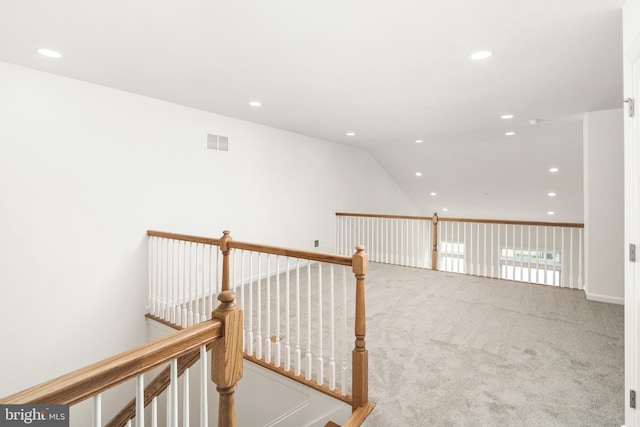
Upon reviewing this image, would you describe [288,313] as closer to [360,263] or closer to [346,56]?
[360,263]

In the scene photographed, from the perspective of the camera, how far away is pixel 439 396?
7.23 feet

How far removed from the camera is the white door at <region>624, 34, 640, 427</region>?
160cm

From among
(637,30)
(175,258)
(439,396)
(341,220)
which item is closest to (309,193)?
(341,220)

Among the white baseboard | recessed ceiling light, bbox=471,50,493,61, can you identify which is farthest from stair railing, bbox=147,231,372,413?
the white baseboard

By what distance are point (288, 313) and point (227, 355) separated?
3.81 ft

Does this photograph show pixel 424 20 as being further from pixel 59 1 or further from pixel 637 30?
pixel 59 1

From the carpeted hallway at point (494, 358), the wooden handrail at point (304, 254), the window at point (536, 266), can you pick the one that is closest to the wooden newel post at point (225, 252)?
the wooden handrail at point (304, 254)

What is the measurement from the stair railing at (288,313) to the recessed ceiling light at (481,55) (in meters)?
1.74

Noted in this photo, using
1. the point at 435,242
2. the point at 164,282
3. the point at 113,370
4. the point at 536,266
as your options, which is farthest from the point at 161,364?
the point at 536,266

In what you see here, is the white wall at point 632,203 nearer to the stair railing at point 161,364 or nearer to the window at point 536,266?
the stair railing at point 161,364

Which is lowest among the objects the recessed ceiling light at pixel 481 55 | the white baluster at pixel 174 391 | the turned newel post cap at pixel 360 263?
the white baluster at pixel 174 391

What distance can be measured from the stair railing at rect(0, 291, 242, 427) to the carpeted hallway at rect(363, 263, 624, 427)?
1.28 metres

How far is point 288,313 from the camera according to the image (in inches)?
89.2

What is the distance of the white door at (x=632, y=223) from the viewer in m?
1.60
